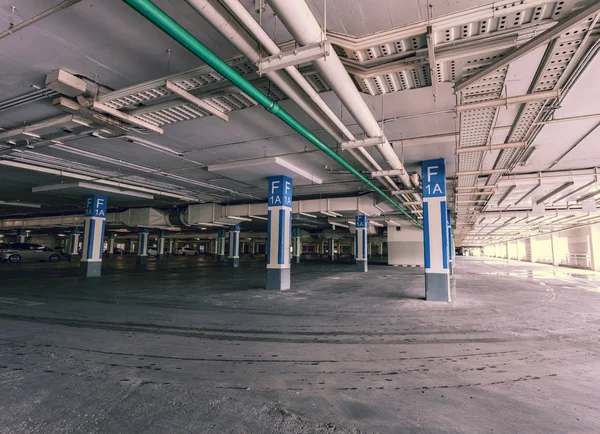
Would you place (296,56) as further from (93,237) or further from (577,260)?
(577,260)

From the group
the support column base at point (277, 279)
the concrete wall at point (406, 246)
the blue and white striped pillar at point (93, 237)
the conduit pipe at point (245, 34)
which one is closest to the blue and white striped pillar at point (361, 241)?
the concrete wall at point (406, 246)

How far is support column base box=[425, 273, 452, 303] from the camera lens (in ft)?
26.2

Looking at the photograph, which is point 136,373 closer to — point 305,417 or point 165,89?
point 305,417

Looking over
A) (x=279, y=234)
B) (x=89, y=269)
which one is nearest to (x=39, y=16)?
(x=279, y=234)

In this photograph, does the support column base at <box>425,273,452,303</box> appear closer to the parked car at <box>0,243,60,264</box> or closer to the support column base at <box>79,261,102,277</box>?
the support column base at <box>79,261,102,277</box>

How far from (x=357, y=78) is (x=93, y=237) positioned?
15008 mm

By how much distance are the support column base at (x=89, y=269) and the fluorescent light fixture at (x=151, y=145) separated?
8561mm

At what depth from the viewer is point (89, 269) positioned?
1393 centimetres

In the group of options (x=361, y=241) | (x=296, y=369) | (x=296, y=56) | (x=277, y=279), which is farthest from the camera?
(x=361, y=241)

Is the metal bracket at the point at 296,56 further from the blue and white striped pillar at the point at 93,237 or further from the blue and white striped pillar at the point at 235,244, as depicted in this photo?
the blue and white striped pillar at the point at 235,244

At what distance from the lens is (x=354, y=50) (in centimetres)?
364

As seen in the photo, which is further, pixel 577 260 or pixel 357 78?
pixel 577 260

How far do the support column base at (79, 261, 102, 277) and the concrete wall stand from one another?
18.5m

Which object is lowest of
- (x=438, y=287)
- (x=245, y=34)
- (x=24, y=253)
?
(x=438, y=287)
